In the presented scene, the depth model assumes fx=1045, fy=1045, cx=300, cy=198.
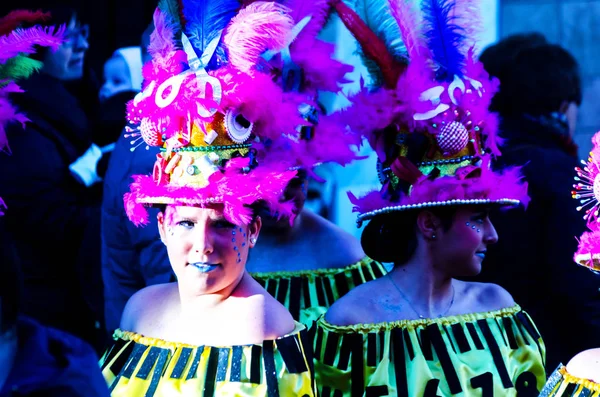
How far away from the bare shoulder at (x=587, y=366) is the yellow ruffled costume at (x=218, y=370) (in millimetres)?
817

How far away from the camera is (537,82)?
4504 mm

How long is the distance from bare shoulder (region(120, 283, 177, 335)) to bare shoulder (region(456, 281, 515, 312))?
3.67 ft

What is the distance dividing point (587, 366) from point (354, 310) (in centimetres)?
92

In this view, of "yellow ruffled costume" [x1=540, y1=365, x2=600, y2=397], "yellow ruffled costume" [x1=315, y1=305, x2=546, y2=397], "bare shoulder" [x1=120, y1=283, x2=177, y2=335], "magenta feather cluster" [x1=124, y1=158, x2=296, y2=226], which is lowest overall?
"yellow ruffled costume" [x1=315, y1=305, x2=546, y2=397]

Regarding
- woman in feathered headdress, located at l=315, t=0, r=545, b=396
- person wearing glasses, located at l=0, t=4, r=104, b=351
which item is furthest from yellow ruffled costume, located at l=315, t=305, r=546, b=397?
person wearing glasses, located at l=0, t=4, r=104, b=351

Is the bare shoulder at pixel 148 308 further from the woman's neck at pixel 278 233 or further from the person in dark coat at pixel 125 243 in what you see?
the woman's neck at pixel 278 233

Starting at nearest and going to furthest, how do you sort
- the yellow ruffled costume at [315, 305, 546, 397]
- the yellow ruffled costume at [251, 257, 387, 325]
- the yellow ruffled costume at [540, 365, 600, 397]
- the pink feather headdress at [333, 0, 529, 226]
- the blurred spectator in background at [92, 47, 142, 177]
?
the yellow ruffled costume at [540, 365, 600, 397] → the yellow ruffled costume at [315, 305, 546, 397] → the pink feather headdress at [333, 0, 529, 226] → the yellow ruffled costume at [251, 257, 387, 325] → the blurred spectator in background at [92, 47, 142, 177]

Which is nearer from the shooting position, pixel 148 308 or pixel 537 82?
pixel 148 308

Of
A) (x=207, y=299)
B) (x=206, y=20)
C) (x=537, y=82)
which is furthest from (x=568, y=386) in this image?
(x=537, y=82)

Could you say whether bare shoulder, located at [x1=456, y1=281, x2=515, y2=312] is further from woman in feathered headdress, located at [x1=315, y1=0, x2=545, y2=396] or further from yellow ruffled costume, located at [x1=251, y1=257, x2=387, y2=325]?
yellow ruffled costume, located at [x1=251, y1=257, x2=387, y2=325]

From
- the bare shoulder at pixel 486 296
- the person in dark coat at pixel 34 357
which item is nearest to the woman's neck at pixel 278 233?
the bare shoulder at pixel 486 296

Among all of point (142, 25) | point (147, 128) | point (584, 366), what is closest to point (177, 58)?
point (147, 128)

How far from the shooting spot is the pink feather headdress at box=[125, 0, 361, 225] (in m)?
3.22

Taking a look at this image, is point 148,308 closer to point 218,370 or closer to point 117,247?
point 218,370
